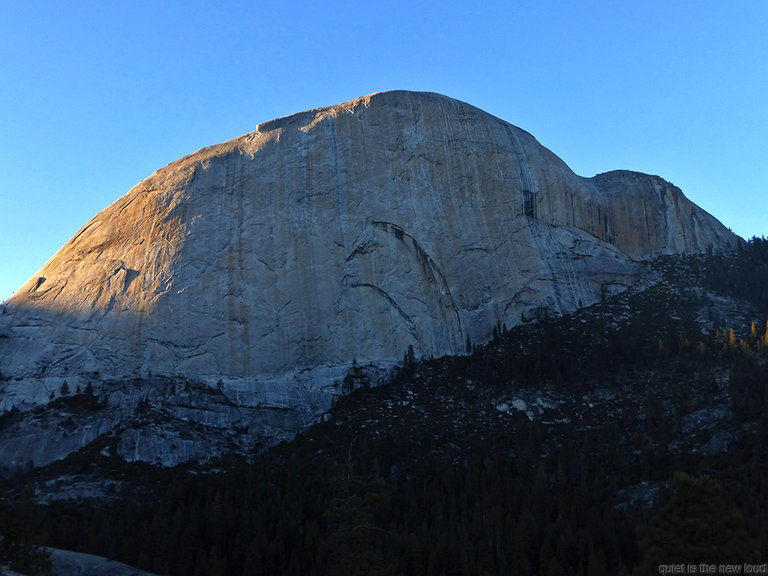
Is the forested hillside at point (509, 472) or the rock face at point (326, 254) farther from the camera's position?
the rock face at point (326, 254)

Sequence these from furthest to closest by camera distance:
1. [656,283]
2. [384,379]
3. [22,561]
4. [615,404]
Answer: [656,283] → [384,379] → [615,404] → [22,561]

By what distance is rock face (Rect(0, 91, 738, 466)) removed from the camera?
90.1 meters

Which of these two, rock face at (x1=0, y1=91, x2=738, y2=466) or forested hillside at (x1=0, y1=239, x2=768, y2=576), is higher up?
rock face at (x1=0, y1=91, x2=738, y2=466)

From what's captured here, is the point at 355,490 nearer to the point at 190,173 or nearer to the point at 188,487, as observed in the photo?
the point at 188,487

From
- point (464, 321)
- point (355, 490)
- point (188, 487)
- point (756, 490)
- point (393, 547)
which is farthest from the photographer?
point (464, 321)

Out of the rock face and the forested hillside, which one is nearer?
the forested hillside

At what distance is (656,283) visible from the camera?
10212 cm

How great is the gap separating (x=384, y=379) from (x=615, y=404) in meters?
21.2

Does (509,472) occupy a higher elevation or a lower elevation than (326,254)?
lower

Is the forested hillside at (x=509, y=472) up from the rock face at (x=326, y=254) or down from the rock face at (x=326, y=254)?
down

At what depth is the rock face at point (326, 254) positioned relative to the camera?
90.1 metres

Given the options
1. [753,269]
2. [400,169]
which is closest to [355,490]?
[400,169]

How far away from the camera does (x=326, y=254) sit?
9656 cm

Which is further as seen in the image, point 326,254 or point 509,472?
point 326,254
